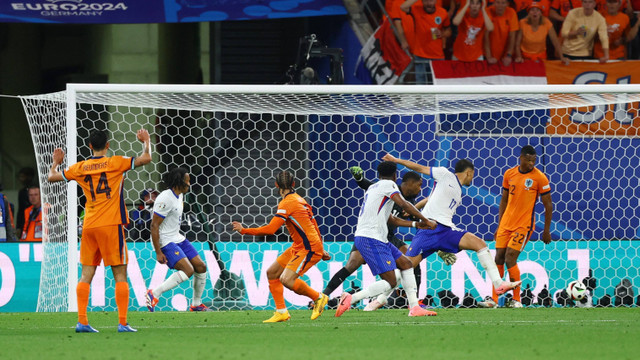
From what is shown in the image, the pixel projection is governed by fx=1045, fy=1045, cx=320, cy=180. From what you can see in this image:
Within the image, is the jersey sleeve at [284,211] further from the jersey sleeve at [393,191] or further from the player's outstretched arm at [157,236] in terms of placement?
the player's outstretched arm at [157,236]

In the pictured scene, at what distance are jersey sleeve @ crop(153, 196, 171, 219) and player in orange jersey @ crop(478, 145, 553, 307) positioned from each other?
3.73 meters

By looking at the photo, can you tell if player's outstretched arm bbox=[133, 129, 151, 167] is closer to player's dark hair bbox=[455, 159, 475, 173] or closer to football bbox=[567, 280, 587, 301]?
player's dark hair bbox=[455, 159, 475, 173]

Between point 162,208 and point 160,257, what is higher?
point 162,208

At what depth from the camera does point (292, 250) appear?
1017cm

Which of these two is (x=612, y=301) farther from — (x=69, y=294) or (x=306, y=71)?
(x=69, y=294)

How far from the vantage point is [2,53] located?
22703 millimetres

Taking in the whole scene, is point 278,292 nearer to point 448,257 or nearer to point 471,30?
point 448,257

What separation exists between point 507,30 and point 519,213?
4935mm

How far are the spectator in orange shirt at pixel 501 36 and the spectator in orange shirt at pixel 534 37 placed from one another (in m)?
0.11

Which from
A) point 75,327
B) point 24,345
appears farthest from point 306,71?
point 24,345

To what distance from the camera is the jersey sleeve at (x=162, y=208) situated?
11.4m

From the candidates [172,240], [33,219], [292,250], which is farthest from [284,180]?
[33,219]

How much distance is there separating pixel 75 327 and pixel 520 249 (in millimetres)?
5129

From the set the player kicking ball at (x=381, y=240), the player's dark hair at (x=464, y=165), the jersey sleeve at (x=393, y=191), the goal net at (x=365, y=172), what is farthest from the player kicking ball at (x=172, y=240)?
the player's dark hair at (x=464, y=165)
